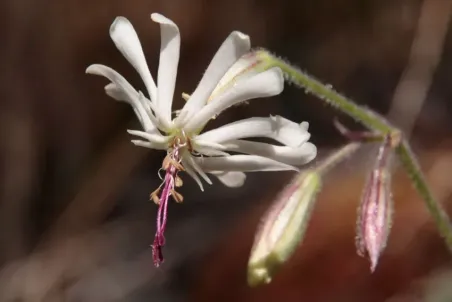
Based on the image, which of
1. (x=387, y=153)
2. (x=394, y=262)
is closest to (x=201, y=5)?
(x=394, y=262)

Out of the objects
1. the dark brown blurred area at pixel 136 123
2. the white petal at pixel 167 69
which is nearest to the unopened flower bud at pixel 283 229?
the white petal at pixel 167 69

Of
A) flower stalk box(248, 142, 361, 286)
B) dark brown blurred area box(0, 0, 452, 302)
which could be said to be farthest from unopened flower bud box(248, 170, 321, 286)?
dark brown blurred area box(0, 0, 452, 302)

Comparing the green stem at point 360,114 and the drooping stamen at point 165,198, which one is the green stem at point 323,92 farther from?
the drooping stamen at point 165,198

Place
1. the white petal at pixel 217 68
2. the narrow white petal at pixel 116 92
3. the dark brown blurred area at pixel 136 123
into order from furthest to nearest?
the dark brown blurred area at pixel 136 123 → the narrow white petal at pixel 116 92 → the white petal at pixel 217 68

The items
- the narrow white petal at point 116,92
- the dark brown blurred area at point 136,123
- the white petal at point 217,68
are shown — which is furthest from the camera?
the dark brown blurred area at point 136,123

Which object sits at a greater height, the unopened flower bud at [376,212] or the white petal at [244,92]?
the white petal at [244,92]

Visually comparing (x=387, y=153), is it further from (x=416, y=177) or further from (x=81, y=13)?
(x=81, y=13)

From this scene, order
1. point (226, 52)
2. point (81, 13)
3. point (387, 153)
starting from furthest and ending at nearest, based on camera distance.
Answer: point (81, 13)
point (387, 153)
point (226, 52)
